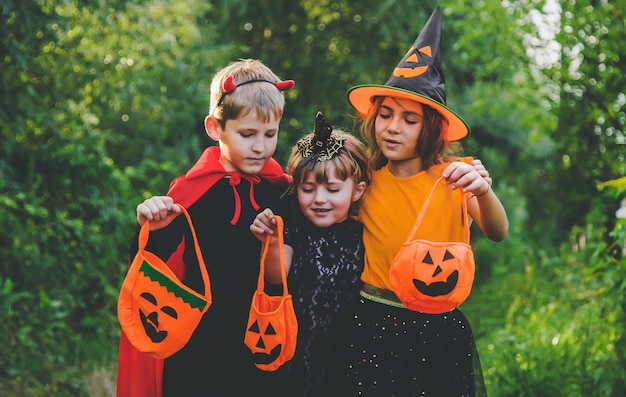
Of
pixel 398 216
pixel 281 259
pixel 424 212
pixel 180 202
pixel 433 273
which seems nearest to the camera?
pixel 433 273

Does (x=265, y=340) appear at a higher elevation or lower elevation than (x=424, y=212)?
lower

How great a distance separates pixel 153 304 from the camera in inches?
121

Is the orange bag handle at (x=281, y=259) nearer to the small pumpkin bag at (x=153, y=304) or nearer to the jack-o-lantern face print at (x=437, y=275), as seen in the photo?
the small pumpkin bag at (x=153, y=304)

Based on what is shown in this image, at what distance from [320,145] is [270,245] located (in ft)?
1.36

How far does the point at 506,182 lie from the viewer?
32.1 feet

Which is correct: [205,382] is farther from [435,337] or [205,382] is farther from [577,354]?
[577,354]

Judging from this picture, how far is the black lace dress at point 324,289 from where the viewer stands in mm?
3295

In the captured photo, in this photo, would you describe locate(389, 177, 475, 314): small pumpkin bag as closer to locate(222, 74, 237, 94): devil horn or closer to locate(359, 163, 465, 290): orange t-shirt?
locate(359, 163, 465, 290): orange t-shirt

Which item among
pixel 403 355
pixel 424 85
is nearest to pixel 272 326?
pixel 403 355

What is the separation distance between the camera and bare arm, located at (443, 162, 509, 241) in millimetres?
2947

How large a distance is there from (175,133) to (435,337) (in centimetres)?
566

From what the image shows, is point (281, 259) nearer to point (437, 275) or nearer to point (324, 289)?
point (324, 289)

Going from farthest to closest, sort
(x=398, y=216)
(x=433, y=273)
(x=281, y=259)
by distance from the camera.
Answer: (x=398, y=216) < (x=281, y=259) < (x=433, y=273)

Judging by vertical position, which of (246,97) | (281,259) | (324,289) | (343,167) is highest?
(246,97)
